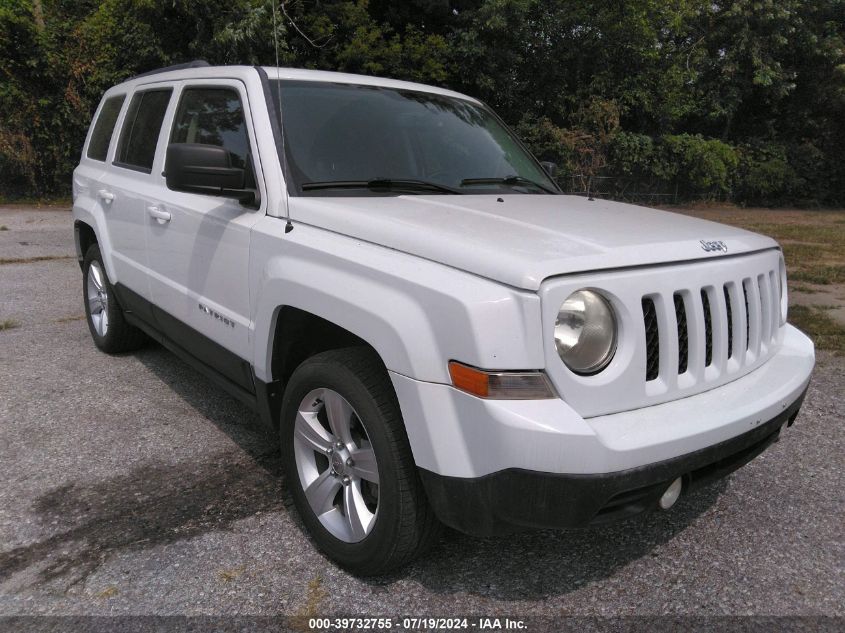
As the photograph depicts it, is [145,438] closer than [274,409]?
No

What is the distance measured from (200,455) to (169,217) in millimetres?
1227

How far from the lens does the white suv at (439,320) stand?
197 cm

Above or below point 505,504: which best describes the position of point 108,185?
above

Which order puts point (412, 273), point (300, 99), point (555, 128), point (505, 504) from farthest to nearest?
point (555, 128)
point (300, 99)
point (412, 273)
point (505, 504)

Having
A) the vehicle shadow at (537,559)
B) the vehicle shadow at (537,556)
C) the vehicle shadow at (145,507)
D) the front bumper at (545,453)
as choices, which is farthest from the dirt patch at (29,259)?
the front bumper at (545,453)

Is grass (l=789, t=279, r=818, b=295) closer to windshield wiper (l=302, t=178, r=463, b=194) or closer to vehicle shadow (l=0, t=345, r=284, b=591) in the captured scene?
windshield wiper (l=302, t=178, r=463, b=194)

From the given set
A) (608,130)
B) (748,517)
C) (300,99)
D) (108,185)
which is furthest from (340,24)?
(748,517)

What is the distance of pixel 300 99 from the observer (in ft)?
10.5

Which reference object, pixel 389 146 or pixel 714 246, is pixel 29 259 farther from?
pixel 714 246

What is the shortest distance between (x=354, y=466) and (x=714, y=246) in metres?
1.49

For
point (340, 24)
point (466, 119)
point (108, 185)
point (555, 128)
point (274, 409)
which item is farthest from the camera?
point (555, 128)

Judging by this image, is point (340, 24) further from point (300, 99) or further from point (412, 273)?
point (412, 273)

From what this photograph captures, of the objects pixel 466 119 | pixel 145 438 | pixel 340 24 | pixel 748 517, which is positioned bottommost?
pixel 748 517

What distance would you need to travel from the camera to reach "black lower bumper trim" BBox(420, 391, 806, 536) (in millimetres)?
1952
